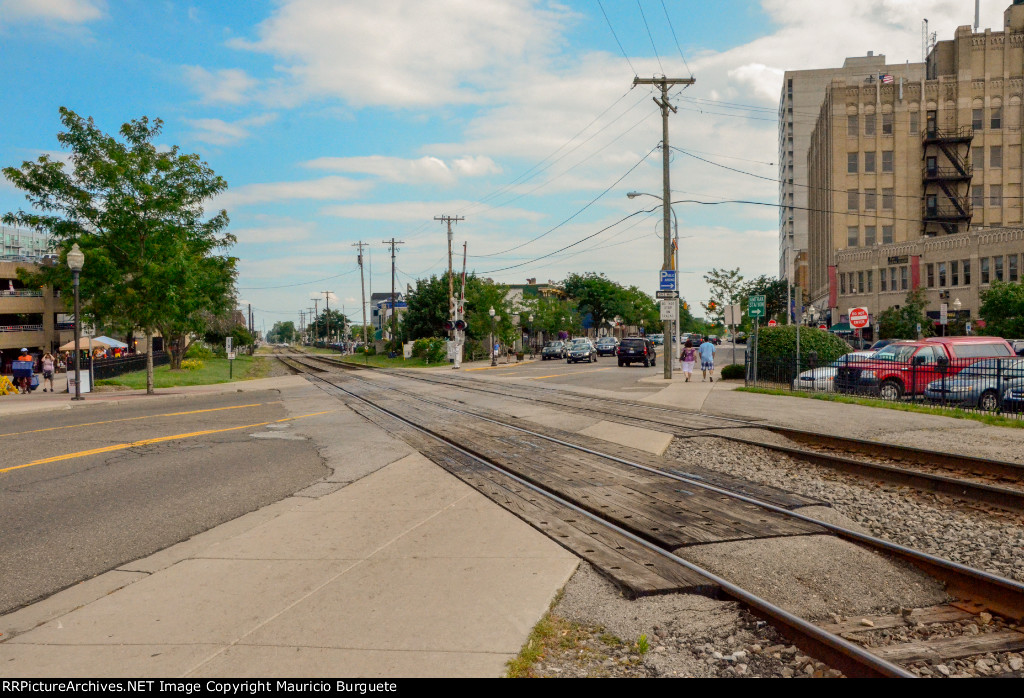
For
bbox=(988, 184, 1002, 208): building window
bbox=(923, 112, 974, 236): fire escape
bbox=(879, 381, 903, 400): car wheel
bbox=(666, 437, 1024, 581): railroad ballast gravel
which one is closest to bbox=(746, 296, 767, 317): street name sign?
bbox=(879, 381, 903, 400): car wheel

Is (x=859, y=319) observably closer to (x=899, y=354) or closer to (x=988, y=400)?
(x=899, y=354)

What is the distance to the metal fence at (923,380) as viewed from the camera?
17.6 m

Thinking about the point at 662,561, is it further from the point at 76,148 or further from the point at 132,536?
the point at 76,148

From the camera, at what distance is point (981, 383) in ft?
60.4

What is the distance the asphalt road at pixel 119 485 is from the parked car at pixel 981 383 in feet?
50.1

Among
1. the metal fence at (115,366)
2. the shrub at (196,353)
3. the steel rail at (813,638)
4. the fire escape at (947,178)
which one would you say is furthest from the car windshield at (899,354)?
the fire escape at (947,178)

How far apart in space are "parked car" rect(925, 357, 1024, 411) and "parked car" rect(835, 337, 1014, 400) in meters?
0.77

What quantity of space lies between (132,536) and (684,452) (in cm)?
840

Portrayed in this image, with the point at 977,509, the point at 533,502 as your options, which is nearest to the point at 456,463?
the point at 533,502

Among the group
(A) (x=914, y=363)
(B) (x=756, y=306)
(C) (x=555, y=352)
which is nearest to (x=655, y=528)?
(A) (x=914, y=363)

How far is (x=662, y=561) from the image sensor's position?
6262 millimetres

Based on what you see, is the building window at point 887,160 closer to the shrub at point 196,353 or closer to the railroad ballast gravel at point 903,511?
the shrub at point 196,353

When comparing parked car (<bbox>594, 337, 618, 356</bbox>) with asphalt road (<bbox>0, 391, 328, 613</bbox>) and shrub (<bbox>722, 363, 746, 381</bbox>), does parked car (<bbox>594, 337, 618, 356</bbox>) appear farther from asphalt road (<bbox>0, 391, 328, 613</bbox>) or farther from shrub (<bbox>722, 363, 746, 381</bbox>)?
asphalt road (<bbox>0, 391, 328, 613</bbox>)

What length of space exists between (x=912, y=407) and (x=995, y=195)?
241 ft
